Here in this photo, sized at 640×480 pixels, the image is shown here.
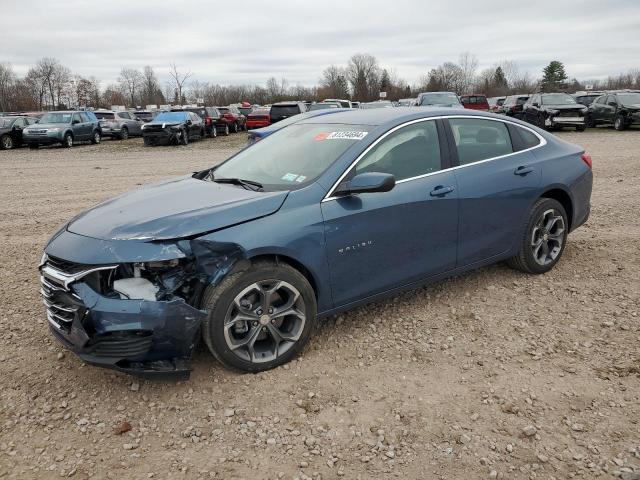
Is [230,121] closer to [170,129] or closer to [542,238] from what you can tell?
[170,129]

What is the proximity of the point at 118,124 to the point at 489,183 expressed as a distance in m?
27.6

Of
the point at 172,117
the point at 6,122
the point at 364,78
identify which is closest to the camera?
the point at 6,122

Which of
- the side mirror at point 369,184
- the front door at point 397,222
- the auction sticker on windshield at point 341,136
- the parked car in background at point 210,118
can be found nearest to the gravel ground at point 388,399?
the front door at point 397,222

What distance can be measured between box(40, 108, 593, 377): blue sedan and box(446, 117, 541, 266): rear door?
0.01 meters

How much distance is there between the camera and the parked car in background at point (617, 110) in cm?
2116

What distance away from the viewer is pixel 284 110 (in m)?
26.0

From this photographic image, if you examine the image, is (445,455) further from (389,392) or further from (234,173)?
(234,173)

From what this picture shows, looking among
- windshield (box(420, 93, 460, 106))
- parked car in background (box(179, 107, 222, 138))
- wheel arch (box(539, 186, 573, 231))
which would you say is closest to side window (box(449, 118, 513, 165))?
wheel arch (box(539, 186, 573, 231))

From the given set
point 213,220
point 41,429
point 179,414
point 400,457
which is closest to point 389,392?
point 400,457

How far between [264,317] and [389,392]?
90 cm

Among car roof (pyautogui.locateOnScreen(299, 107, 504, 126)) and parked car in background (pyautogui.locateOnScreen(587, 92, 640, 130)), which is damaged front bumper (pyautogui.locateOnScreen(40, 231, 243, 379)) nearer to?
car roof (pyautogui.locateOnScreen(299, 107, 504, 126))

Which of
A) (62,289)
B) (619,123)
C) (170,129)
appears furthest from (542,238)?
(170,129)

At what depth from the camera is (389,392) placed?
326 centimetres

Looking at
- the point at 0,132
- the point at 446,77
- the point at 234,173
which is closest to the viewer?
the point at 234,173
